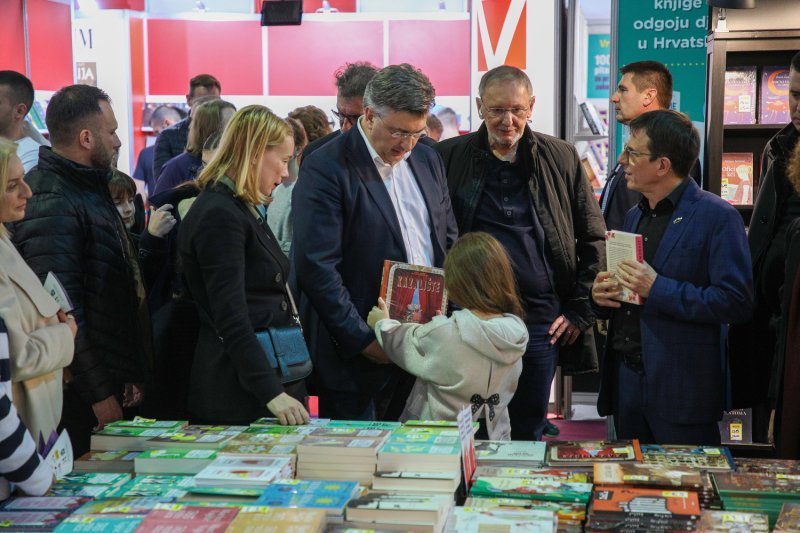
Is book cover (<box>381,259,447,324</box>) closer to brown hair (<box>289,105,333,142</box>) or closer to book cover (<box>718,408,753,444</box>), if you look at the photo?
brown hair (<box>289,105,333,142</box>)

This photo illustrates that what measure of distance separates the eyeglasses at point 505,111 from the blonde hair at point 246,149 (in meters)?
1.00

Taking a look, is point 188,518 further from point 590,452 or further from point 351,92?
point 351,92

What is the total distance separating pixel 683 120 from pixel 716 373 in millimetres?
885

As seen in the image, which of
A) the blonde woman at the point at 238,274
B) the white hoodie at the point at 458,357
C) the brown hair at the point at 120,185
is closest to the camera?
the blonde woman at the point at 238,274

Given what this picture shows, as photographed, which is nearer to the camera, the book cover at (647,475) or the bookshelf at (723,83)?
the book cover at (647,475)

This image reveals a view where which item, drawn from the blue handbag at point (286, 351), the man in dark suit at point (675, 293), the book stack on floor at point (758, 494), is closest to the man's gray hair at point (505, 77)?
the man in dark suit at point (675, 293)

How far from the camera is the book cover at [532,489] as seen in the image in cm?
217

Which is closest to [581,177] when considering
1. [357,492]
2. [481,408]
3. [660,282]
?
[660,282]

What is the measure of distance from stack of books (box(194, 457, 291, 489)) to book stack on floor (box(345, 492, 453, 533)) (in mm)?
240

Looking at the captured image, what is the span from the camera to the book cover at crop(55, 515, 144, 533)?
6.13ft

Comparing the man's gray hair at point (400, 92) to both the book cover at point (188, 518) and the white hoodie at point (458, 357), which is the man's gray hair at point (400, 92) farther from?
the book cover at point (188, 518)

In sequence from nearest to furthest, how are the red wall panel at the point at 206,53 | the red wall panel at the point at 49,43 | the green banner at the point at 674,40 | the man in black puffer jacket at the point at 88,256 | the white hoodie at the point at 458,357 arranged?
the white hoodie at the point at 458,357 → the man in black puffer jacket at the point at 88,256 → the green banner at the point at 674,40 → the red wall panel at the point at 49,43 → the red wall panel at the point at 206,53

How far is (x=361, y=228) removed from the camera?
304 cm

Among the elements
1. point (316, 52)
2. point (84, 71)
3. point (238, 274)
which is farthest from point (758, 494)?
point (84, 71)
